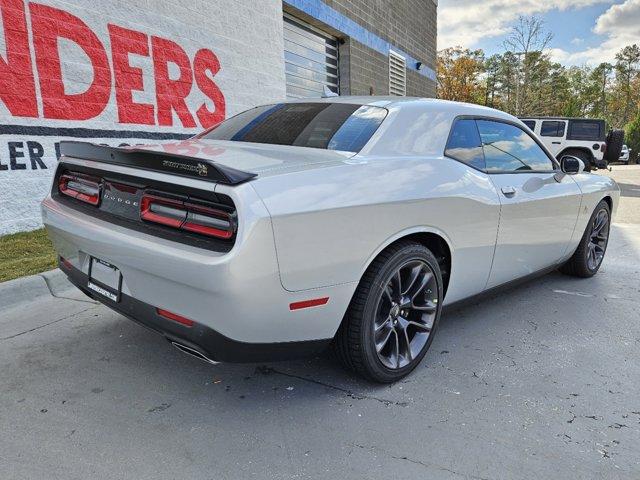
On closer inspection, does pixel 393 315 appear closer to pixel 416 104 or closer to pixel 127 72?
pixel 416 104

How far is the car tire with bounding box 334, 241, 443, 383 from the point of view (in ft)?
7.74

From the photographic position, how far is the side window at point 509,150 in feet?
Answer: 10.7

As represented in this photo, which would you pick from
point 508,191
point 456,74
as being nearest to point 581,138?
point 508,191

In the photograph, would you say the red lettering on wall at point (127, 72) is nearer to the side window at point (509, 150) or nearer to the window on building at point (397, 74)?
the side window at point (509, 150)

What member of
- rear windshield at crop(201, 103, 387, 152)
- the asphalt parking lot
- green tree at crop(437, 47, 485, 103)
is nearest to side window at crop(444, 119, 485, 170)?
rear windshield at crop(201, 103, 387, 152)

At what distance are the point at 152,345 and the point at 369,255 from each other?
1585 millimetres

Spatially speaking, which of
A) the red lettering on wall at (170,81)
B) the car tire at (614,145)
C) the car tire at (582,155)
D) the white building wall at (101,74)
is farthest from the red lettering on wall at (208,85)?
the car tire at (614,145)

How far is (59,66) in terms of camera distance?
18.3 feet

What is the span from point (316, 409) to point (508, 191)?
1.88m

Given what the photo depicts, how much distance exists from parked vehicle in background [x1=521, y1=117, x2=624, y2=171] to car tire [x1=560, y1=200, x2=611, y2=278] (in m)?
11.1

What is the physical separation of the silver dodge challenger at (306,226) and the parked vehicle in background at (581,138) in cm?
1329

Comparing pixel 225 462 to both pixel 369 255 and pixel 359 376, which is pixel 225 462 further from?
pixel 369 255

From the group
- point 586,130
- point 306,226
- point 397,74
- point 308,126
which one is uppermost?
point 397,74

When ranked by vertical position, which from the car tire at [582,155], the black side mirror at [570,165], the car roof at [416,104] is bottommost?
the car tire at [582,155]
